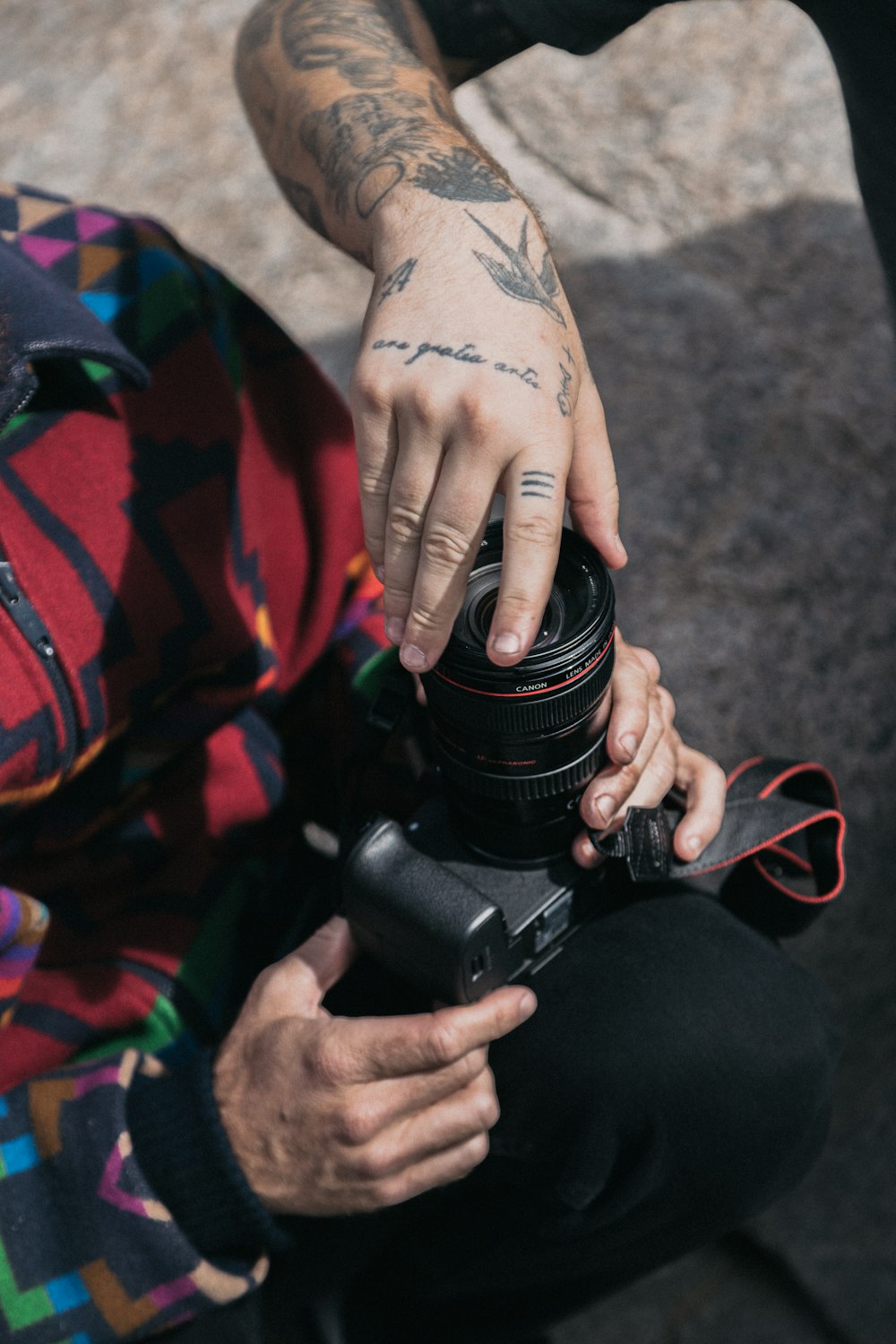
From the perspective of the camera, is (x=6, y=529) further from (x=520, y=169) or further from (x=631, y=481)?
(x=520, y=169)

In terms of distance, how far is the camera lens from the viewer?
3.08ft

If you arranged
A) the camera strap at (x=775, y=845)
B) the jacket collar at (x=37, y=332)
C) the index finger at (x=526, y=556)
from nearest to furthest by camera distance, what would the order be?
1. the index finger at (x=526, y=556)
2. the jacket collar at (x=37, y=332)
3. the camera strap at (x=775, y=845)

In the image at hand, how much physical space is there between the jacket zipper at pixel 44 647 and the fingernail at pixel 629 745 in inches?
19.3

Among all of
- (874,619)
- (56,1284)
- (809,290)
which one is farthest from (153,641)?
(809,290)

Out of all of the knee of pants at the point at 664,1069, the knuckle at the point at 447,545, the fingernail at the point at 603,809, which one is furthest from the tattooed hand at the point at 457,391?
the knee of pants at the point at 664,1069

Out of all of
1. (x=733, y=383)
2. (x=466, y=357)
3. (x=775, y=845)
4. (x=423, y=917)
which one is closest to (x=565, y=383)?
(x=466, y=357)

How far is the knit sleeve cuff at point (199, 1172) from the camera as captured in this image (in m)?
1.08

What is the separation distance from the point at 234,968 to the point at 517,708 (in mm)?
507

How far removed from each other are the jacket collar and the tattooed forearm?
0.28m

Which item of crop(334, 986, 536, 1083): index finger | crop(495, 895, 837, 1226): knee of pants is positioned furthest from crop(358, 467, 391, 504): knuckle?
crop(495, 895, 837, 1226): knee of pants

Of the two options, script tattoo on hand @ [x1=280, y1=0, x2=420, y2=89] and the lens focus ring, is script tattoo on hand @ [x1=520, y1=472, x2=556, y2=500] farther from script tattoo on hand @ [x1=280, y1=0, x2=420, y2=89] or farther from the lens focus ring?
script tattoo on hand @ [x1=280, y1=0, x2=420, y2=89]

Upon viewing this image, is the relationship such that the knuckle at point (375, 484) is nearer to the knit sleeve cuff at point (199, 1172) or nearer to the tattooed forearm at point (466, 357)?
the tattooed forearm at point (466, 357)

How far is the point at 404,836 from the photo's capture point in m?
1.12

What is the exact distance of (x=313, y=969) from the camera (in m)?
1.14
